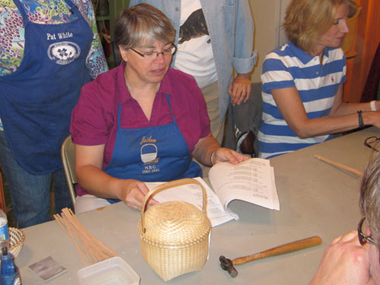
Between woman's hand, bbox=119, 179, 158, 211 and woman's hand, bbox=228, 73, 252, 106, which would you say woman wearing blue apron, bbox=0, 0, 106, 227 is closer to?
woman's hand, bbox=228, 73, 252, 106

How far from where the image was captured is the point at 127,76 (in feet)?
5.52

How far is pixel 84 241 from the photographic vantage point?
3.91ft

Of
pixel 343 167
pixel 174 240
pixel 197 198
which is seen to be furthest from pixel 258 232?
pixel 343 167

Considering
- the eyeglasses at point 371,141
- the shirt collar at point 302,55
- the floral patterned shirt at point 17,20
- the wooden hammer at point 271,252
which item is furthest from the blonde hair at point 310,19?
the wooden hammer at point 271,252

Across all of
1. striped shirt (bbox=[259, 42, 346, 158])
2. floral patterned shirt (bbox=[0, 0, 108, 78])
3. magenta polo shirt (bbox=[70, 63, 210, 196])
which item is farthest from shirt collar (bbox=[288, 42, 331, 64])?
floral patterned shirt (bbox=[0, 0, 108, 78])

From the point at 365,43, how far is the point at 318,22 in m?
2.34

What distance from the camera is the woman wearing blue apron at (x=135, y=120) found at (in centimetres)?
157

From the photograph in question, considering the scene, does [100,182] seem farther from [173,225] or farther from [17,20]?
[17,20]

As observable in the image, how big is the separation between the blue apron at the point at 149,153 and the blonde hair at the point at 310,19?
30.9 inches

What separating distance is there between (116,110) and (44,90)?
1.57 feet

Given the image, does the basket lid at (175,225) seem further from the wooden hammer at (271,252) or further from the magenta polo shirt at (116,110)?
the magenta polo shirt at (116,110)

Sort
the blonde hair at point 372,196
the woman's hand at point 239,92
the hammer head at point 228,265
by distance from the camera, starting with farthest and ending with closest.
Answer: the woman's hand at point 239,92 → the hammer head at point 228,265 → the blonde hair at point 372,196

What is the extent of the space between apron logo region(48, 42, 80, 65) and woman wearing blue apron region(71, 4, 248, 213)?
321mm

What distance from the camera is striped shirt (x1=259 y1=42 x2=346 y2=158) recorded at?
2049mm
